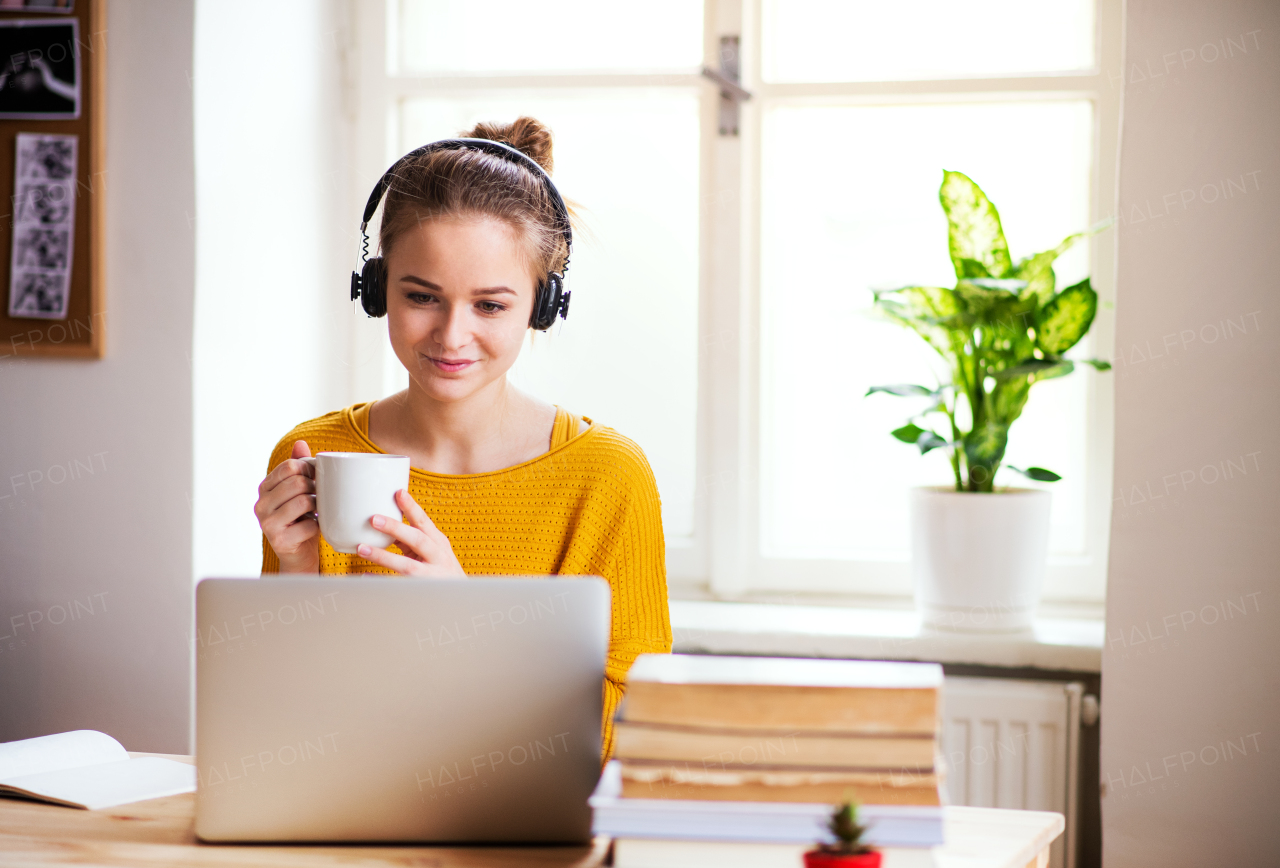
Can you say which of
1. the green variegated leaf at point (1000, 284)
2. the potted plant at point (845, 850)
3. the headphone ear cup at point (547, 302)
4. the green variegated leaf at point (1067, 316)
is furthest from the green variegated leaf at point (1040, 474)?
the potted plant at point (845, 850)

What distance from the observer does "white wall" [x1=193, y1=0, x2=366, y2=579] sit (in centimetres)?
199

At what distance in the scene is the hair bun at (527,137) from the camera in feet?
4.87

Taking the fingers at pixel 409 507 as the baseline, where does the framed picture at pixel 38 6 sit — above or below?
above

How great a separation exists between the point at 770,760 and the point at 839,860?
0.09 m

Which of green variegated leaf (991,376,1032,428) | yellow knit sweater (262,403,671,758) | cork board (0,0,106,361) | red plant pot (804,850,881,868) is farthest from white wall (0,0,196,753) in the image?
red plant pot (804,850,881,868)

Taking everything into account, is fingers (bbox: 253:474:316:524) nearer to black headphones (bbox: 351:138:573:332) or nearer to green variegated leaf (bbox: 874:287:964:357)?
black headphones (bbox: 351:138:573:332)

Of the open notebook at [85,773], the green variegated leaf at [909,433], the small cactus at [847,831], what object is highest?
the green variegated leaf at [909,433]

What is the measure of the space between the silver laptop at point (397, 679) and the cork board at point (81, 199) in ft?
4.53

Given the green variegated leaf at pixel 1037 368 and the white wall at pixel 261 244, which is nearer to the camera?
the green variegated leaf at pixel 1037 368

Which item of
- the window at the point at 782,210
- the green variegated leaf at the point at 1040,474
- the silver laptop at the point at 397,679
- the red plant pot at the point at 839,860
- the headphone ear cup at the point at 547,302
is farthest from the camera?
the window at the point at 782,210

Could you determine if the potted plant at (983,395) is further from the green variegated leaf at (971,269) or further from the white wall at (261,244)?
the white wall at (261,244)

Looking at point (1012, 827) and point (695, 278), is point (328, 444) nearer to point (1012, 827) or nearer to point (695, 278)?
point (1012, 827)

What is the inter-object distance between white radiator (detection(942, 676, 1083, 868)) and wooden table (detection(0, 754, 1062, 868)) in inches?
39.7

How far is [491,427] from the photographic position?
143 cm
